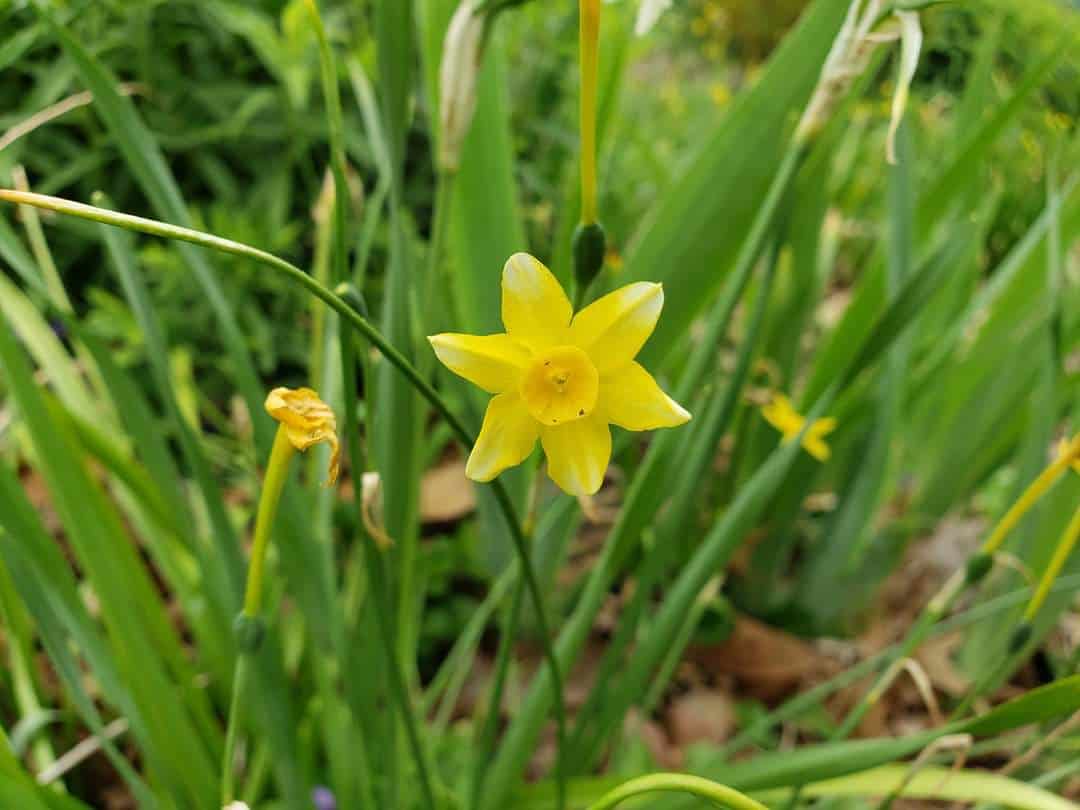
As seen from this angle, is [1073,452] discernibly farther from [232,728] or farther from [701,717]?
[701,717]

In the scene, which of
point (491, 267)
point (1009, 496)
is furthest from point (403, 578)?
point (1009, 496)

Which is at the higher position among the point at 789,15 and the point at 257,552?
the point at 789,15

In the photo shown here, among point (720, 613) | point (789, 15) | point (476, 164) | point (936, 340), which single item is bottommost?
point (720, 613)

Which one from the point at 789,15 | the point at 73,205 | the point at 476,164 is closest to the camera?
the point at 73,205

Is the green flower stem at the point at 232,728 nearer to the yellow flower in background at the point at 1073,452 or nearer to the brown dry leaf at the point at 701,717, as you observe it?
the yellow flower in background at the point at 1073,452

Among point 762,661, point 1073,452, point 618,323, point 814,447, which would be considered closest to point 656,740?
point 762,661

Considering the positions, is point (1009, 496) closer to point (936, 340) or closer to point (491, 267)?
point (936, 340)

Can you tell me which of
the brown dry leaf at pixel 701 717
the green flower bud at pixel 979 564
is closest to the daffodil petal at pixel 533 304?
the green flower bud at pixel 979 564

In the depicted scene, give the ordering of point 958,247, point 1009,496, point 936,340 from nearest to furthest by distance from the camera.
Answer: point 958,247 < point 1009,496 < point 936,340
